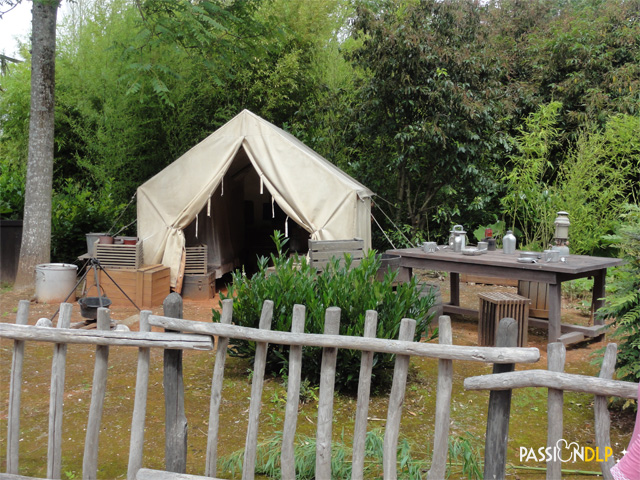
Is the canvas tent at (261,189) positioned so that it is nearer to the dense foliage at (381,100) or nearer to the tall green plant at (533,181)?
the dense foliage at (381,100)

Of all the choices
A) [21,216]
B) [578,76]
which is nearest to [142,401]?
[21,216]

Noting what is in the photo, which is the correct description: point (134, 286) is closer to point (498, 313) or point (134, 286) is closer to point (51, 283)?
point (51, 283)

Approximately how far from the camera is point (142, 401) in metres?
2.67

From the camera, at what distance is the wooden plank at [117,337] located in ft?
8.62

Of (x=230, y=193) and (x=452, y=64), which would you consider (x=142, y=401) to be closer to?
(x=230, y=193)

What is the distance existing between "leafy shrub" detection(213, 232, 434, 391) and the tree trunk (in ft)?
13.1

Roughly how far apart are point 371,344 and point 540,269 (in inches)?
122

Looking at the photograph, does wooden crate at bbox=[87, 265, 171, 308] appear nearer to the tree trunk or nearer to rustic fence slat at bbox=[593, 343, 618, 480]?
the tree trunk

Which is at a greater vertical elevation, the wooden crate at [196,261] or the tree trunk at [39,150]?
the tree trunk at [39,150]

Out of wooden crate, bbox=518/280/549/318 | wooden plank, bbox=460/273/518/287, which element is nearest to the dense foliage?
wooden plank, bbox=460/273/518/287

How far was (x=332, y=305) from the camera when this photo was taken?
4.18m

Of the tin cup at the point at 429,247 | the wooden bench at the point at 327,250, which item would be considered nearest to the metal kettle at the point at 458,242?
the tin cup at the point at 429,247

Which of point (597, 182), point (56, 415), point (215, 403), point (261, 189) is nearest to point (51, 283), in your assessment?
point (261, 189)

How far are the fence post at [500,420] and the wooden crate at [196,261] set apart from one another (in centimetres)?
571
